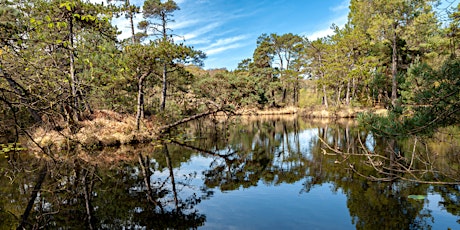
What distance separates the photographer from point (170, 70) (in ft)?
74.3

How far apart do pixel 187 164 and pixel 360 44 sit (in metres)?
25.8

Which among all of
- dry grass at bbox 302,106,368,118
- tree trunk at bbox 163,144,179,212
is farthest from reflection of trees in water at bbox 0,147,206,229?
dry grass at bbox 302,106,368,118

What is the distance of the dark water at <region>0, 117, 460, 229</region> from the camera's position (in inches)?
221

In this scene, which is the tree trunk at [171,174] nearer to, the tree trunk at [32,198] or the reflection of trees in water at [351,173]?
the reflection of trees in water at [351,173]

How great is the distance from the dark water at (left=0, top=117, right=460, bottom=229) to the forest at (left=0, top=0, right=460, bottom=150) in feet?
2.92

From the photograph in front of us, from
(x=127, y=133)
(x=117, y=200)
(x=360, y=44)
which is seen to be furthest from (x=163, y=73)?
(x=360, y=44)

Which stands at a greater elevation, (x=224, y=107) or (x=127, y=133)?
(x=224, y=107)

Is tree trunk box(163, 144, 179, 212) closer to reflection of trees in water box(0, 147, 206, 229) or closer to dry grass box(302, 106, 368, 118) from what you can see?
reflection of trees in water box(0, 147, 206, 229)

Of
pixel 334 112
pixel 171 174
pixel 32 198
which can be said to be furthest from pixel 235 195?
pixel 334 112

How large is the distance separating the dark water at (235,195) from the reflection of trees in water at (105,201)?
24mm

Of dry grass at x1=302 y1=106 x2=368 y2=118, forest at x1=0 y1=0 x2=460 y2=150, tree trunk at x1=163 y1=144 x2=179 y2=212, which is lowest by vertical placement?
tree trunk at x1=163 y1=144 x2=179 y2=212

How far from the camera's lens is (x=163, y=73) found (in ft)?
71.1

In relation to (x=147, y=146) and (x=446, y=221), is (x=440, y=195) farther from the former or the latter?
(x=147, y=146)

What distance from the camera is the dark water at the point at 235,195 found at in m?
5.62
